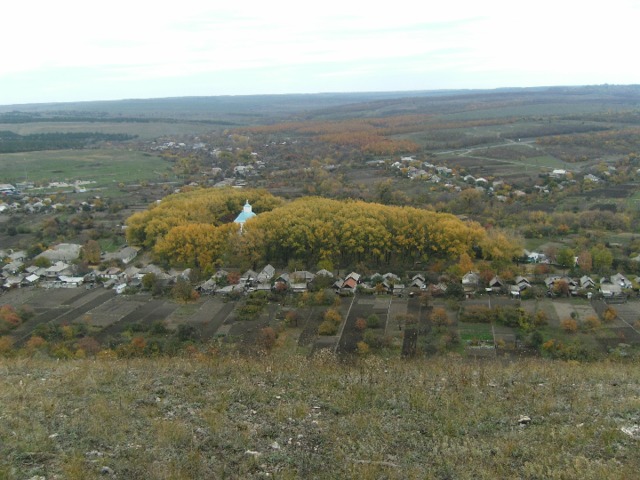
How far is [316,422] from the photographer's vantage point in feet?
25.1

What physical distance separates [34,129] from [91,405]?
111562mm

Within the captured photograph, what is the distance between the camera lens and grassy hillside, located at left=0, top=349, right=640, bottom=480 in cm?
630

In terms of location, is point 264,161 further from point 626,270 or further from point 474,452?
point 474,452

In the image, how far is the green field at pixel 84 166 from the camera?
5503 cm

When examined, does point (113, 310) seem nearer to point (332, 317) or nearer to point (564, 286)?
point (332, 317)

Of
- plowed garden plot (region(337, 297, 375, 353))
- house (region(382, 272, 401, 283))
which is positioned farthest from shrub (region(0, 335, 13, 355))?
house (region(382, 272, 401, 283))

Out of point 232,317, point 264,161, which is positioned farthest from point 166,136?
point 232,317

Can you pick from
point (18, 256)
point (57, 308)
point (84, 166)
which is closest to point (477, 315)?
point (57, 308)

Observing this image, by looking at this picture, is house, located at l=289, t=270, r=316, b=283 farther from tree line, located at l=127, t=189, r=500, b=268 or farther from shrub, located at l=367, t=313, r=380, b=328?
shrub, located at l=367, t=313, r=380, b=328

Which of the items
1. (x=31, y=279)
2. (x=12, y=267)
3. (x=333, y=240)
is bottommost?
(x=31, y=279)

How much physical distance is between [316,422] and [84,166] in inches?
2539

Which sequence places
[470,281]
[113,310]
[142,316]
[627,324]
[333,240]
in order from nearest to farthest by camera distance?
[627,324], [142,316], [113,310], [470,281], [333,240]

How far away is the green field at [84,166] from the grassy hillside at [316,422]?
46.7 m

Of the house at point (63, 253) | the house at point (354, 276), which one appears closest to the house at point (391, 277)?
the house at point (354, 276)
